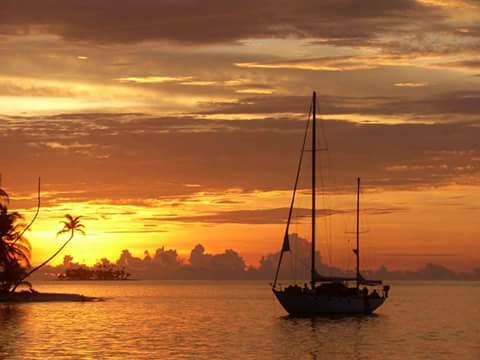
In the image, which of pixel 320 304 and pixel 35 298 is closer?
pixel 320 304

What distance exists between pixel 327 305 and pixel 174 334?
15337mm

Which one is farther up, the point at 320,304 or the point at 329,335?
the point at 320,304

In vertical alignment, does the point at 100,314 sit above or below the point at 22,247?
below

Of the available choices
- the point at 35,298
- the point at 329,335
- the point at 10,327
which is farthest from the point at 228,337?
the point at 35,298

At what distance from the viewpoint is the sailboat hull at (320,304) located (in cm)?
9469

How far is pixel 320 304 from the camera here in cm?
9456

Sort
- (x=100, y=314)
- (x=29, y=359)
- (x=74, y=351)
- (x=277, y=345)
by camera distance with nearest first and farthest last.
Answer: (x=29, y=359), (x=74, y=351), (x=277, y=345), (x=100, y=314)

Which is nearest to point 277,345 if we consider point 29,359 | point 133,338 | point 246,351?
point 246,351

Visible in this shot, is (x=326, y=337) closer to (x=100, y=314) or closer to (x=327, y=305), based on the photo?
(x=327, y=305)

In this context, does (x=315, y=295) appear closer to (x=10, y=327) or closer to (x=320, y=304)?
(x=320, y=304)

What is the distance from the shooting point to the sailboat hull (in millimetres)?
94688

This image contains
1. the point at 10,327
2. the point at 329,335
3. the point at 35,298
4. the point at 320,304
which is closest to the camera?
the point at 329,335

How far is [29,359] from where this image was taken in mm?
65750

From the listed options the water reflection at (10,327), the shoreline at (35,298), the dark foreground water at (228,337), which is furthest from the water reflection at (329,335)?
the shoreline at (35,298)
